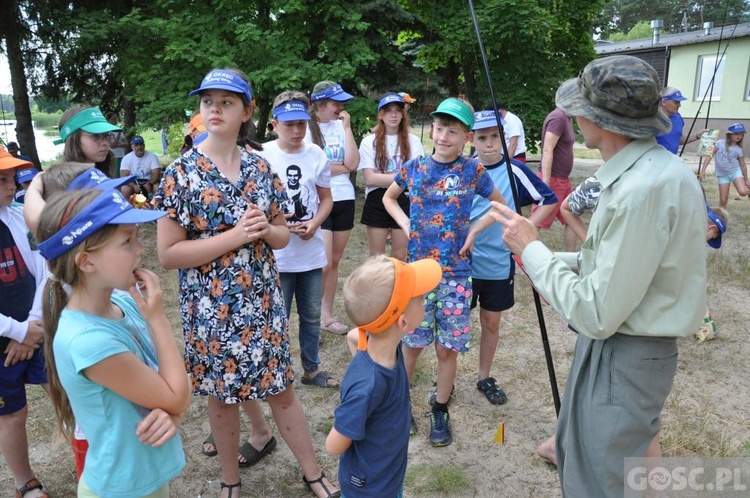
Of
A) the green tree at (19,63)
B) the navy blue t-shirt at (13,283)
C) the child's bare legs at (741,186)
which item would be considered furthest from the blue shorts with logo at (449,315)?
the green tree at (19,63)

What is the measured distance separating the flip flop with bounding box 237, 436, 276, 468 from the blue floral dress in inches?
30.0

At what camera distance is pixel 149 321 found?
5.50 feet

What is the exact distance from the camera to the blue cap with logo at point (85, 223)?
5.02 feet

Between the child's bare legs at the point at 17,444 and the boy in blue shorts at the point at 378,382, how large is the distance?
5.36 feet

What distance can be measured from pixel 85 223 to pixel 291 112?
6.67 ft

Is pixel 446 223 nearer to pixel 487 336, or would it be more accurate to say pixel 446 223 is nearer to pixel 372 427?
pixel 487 336

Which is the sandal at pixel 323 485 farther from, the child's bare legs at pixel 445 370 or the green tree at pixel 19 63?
the green tree at pixel 19 63

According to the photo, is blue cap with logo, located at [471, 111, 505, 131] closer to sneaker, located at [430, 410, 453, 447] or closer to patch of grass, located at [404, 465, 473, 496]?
sneaker, located at [430, 410, 453, 447]

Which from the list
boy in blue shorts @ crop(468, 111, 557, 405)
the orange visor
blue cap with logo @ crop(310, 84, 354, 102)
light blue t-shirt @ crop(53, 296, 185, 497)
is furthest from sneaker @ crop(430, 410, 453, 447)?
blue cap with logo @ crop(310, 84, 354, 102)

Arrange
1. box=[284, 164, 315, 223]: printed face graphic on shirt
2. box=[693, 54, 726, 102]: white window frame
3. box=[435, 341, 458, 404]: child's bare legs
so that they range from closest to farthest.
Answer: box=[435, 341, 458, 404]: child's bare legs, box=[284, 164, 315, 223]: printed face graphic on shirt, box=[693, 54, 726, 102]: white window frame

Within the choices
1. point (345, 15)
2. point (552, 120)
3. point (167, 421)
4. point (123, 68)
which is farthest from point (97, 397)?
point (123, 68)

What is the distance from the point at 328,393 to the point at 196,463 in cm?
97

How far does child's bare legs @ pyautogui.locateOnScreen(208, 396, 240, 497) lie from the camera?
2498 mm

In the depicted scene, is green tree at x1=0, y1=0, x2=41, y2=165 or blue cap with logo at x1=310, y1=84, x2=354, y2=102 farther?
green tree at x1=0, y1=0, x2=41, y2=165
